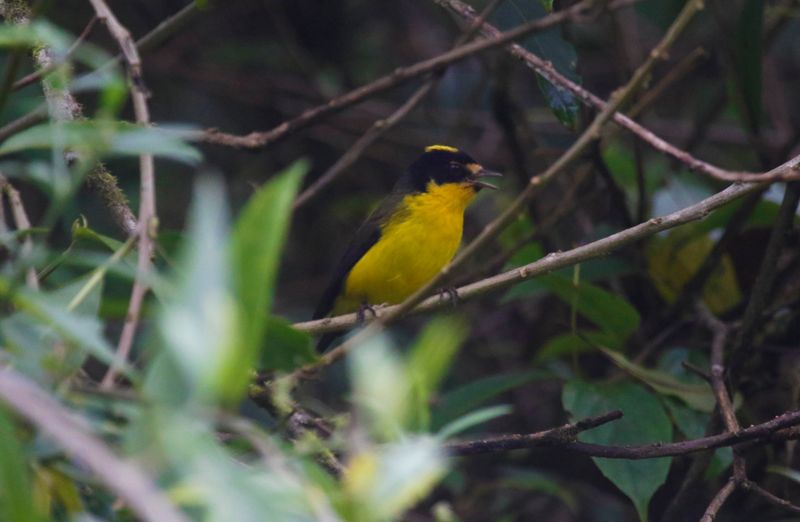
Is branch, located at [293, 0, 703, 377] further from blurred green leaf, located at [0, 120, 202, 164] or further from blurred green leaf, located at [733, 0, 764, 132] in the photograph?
blurred green leaf, located at [733, 0, 764, 132]

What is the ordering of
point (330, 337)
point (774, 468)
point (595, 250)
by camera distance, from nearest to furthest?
point (595, 250) → point (774, 468) → point (330, 337)

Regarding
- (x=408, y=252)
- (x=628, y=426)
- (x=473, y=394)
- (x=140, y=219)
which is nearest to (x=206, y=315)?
(x=140, y=219)

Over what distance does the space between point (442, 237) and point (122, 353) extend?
3.33 m

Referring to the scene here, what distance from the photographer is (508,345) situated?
5.45 m

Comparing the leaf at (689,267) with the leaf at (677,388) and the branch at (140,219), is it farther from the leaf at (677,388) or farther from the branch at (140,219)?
the branch at (140,219)

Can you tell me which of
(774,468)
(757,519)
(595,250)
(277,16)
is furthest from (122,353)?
(277,16)

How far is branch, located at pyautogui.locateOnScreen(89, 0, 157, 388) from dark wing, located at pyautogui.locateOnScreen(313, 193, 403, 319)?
2.29 m

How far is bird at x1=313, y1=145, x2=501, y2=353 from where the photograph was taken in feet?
15.1

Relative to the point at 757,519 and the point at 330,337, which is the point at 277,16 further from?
the point at 757,519

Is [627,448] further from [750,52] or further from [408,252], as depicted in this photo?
[408,252]

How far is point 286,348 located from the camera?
5.40 feet

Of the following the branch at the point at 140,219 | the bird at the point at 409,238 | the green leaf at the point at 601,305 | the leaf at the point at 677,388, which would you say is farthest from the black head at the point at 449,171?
the branch at the point at 140,219

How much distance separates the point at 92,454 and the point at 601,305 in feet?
8.64

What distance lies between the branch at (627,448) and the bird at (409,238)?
2.21m
